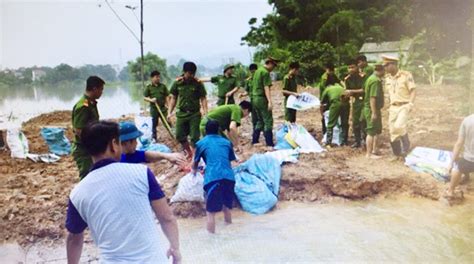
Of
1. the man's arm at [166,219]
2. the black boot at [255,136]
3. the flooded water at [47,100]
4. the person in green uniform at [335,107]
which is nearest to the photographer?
the man's arm at [166,219]

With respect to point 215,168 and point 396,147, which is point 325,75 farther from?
point 215,168

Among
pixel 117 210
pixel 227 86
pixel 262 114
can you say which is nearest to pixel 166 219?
pixel 117 210

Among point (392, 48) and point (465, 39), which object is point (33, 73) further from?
point (465, 39)

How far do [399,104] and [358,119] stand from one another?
409 mm

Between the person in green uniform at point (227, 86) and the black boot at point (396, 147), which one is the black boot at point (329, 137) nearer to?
the black boot at point (396, 147)

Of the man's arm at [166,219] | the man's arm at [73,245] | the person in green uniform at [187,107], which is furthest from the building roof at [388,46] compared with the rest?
the man's arm at [73,245]

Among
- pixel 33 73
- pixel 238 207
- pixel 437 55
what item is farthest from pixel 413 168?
pixel 33 73

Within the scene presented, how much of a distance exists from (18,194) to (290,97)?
2.34m

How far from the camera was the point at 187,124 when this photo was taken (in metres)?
3.58

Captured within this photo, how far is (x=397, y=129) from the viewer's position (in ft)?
12.7

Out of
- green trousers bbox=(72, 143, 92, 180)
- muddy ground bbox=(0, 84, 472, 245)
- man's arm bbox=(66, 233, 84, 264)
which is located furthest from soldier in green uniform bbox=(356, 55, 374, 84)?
man's arm bbox=(66, 233, 84, 264)

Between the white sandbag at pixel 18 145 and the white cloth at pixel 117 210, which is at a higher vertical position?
the white cloth at pixel 117 210

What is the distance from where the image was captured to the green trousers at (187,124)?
11.7 ft

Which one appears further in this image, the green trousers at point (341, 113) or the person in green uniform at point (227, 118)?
the green trousers at point (341, 113)
